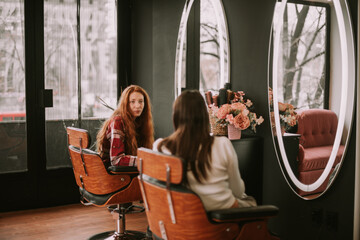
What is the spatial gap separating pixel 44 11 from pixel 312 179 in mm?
3109

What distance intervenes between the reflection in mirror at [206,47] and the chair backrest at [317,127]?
898 mm

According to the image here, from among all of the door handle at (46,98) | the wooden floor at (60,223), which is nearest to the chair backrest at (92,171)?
the wooden floor at (60,223)

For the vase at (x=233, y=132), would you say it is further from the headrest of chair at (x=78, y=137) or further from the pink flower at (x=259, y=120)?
the headrest of chair at (x=78, y=137)

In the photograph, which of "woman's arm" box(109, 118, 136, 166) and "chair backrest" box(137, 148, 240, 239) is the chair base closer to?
"woman's arm" box(109, 118, 136, 166)

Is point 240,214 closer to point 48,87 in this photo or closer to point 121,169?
point 121,169

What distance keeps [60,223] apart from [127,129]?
132 centimetres

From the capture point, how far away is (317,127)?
2.58 m

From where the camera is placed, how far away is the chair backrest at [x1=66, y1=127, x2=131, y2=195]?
2799 mm

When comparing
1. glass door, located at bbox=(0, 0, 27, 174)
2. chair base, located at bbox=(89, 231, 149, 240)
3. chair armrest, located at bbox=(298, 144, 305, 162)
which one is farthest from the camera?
glass door, located at bbox=(0, 0, 27, 174)

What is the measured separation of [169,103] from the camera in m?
4.34

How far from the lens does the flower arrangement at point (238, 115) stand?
2939 mm

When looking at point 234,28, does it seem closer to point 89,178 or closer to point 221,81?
point 221,81

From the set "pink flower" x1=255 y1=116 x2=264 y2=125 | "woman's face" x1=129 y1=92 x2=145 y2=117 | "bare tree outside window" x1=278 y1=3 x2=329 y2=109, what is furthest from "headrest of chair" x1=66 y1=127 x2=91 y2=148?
"bare tree outside window" x1=278 y1=3 x2=329 y2=109

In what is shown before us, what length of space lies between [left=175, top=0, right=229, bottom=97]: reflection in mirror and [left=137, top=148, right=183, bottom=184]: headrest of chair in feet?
5.26
